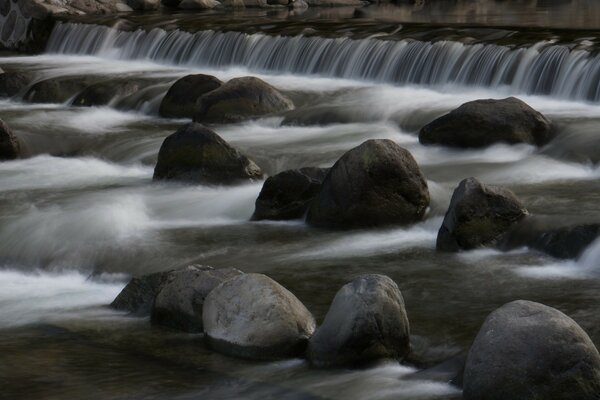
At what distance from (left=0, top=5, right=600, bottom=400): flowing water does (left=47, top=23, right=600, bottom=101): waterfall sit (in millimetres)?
32

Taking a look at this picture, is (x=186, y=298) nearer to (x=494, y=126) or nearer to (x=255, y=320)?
(x=255, y=320)

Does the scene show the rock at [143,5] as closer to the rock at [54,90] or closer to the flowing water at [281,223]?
the flowing water at [281,223]

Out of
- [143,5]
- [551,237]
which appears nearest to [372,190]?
[551,237]

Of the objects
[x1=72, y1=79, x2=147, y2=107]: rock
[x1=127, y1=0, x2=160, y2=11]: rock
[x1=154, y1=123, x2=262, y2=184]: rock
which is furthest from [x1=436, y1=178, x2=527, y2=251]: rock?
[x1=127, y1=0, x2=160, y2=11]: rock

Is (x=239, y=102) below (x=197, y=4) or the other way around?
the other way around

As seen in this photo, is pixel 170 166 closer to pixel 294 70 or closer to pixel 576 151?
pixel 576 151

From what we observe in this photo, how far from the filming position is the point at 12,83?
2039 centimetres

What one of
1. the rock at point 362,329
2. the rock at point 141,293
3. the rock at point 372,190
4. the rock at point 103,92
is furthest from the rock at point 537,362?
the rock at point 103,92

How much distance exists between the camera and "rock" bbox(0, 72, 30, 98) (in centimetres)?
2027

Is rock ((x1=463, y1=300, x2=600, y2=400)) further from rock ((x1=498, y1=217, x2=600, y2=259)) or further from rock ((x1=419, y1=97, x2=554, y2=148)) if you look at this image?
rock ((x1=419, y1=97, x2=554, y2=148))

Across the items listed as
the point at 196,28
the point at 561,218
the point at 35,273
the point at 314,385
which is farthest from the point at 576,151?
the point at 196,28

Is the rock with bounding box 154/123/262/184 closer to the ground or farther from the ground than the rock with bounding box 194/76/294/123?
farther from the ground

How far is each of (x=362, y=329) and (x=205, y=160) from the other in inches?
211

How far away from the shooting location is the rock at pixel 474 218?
1009 centimetres
